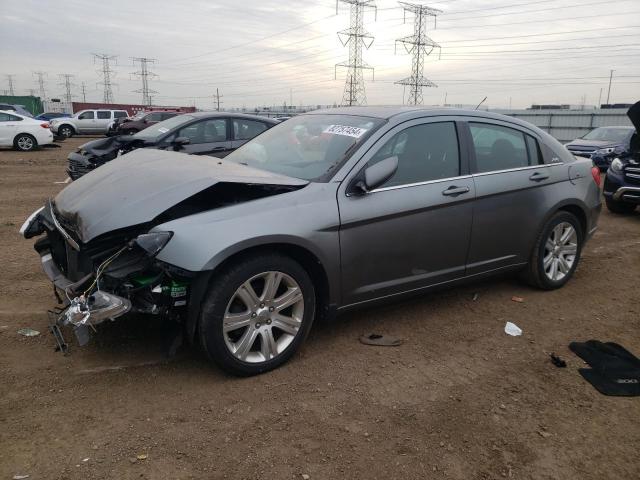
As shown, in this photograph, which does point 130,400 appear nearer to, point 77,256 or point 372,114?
point 77,256

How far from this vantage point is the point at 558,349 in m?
3.80

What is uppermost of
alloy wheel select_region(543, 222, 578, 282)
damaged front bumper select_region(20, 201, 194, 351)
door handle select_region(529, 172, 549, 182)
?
door handle select_region(529, 172, 549, 182)

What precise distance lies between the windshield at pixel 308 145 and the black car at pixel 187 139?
5.25 meters

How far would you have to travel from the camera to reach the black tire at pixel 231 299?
3018mm

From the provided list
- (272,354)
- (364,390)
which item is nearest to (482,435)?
(364,390)

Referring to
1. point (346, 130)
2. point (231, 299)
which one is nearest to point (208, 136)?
point (346, 130)

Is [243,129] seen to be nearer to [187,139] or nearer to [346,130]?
[187,139]

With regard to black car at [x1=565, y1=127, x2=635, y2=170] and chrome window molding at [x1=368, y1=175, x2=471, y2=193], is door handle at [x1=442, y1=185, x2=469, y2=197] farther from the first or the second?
black car at [x1=565, y1=127, x2=635, y2=170]

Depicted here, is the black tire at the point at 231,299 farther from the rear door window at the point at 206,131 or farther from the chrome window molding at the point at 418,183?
the rear door window at the point at 206,131

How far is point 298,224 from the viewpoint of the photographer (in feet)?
10.7

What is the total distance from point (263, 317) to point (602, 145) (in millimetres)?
13347

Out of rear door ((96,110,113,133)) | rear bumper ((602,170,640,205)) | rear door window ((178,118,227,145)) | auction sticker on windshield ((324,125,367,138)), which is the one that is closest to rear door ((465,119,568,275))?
auction sticker on windshield ((324,125,367,138))

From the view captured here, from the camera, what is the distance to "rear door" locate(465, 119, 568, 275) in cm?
422

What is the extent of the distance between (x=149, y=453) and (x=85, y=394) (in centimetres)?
73
